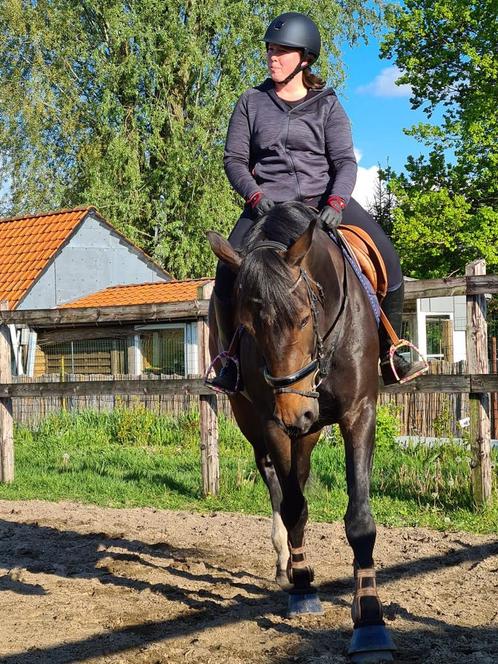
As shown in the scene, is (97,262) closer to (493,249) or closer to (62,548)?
(493,249)

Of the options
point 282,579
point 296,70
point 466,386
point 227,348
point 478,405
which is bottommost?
point 282,579

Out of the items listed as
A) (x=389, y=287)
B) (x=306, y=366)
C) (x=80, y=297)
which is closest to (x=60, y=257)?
(x=80, y=297)

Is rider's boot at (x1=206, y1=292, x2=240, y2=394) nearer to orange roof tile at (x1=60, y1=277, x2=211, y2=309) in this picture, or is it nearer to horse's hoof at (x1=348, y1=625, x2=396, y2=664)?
horse's hoof at (x1=348, y1=625, x2=396, y2=664)

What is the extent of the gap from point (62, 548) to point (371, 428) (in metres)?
3.55

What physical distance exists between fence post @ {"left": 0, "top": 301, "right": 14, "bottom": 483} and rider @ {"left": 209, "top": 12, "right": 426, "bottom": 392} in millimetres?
6424

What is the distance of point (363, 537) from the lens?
4.45 m

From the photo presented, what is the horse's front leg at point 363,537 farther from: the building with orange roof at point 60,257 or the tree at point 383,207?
the tree at point 383,207

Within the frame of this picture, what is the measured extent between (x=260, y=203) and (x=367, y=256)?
2.43ft

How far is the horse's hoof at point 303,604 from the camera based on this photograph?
193 inches

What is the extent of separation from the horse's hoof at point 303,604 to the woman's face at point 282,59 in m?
3.06

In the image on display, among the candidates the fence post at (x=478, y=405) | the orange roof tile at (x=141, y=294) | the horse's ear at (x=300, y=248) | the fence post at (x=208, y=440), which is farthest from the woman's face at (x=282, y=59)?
the orange roof tile at (x=141, y=294)

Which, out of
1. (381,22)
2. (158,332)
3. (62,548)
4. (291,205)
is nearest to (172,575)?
(62,548)

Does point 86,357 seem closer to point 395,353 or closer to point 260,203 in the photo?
point 395,353

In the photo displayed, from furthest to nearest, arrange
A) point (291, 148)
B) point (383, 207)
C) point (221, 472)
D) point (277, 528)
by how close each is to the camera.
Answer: point (383, 207) < point (221, 472) < point (277, 528) < point (291, 148)
